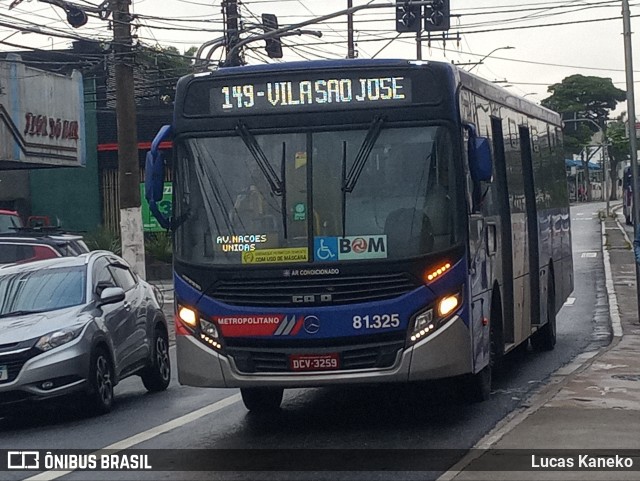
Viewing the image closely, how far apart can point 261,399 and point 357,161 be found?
284cm

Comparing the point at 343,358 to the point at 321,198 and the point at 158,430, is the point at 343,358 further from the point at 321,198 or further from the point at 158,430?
the point at 158,430

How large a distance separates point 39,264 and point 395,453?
5.77m

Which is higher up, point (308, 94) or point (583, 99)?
point (583, 99)

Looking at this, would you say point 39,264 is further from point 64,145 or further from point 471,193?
point 64,145

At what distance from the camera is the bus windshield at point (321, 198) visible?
33.4ft

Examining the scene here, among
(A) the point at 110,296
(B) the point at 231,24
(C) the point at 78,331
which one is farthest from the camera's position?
(B) the point at 231,24

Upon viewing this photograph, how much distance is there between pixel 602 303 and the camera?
1064 inches

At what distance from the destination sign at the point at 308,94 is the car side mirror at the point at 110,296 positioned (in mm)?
3164

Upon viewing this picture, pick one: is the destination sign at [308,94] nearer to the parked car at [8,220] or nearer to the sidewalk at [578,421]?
the sidewalk at [578,421]

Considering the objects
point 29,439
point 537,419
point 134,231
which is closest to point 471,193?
point 537,419

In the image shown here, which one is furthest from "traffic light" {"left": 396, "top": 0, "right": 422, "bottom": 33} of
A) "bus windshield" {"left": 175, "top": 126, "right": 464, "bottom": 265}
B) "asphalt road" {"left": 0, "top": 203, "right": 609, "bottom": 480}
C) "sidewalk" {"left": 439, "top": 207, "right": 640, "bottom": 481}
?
"bus windshield" {"left": 175, "top": 126, "right": 464, "bottom": 265}

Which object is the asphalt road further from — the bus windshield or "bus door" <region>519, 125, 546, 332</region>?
the bus windshield

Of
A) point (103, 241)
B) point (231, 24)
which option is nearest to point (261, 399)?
point (231, 24)

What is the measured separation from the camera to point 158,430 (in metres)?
11.2
